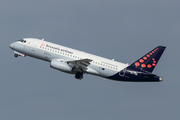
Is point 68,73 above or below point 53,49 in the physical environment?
below

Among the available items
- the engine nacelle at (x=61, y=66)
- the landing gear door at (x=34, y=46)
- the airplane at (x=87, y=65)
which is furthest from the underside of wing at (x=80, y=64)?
the landing gear door at (x=34, y=46)

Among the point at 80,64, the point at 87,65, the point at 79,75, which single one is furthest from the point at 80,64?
the point at 79,75

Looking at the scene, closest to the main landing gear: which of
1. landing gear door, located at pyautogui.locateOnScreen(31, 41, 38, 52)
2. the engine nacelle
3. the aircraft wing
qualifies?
the aircraft wing

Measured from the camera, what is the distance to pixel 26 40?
5725 centimetres

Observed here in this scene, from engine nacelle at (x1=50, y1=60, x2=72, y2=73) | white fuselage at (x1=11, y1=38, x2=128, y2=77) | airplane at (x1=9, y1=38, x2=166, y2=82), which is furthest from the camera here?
white fuselage at (x1=11, y1=38, x2=128, y2=77)

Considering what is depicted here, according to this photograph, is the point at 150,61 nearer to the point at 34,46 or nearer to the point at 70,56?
the point at 70,56

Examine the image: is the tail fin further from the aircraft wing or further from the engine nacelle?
the engine nacelle

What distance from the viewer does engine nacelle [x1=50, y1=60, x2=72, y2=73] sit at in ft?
177

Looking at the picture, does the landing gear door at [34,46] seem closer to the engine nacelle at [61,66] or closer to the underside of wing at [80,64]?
the engine nacelle at [61,66]

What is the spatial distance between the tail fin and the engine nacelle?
13.1 metres

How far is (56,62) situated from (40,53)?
13.1 ft

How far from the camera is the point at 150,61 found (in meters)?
57.0

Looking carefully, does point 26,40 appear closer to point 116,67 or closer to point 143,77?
point 116,67

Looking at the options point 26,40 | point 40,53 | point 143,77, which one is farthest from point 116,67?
point 26,40
